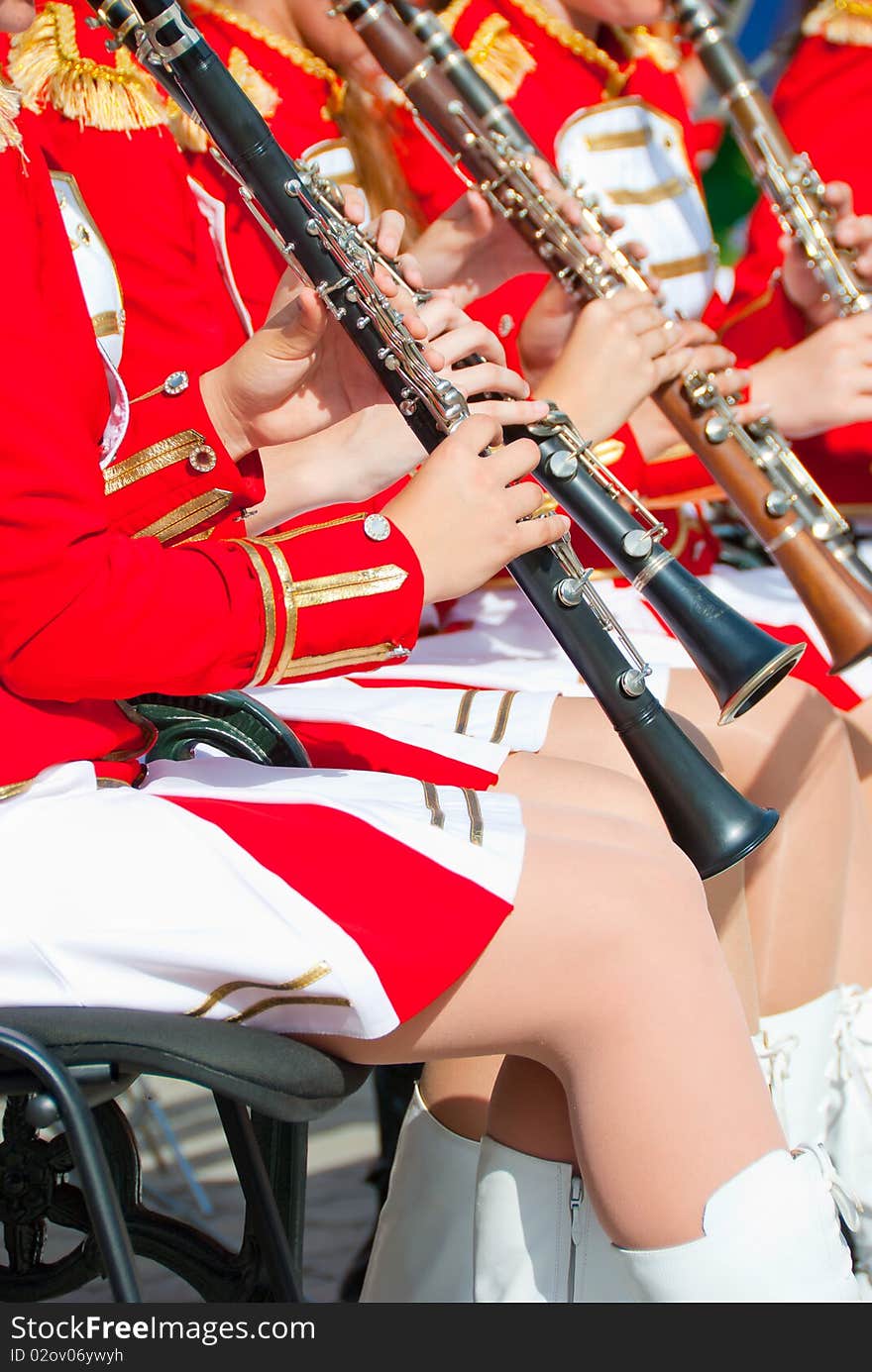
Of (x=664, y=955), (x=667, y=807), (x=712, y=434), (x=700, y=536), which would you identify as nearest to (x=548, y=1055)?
(x=664, y=955)

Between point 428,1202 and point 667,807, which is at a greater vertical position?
point 667,807

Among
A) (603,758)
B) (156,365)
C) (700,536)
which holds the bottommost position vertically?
(700,536)

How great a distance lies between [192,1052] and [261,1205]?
0.72ft

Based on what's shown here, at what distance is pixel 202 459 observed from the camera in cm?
105

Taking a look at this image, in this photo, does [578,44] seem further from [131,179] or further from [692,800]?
[692,800]

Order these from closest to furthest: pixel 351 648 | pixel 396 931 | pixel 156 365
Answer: pixel 396 931
pixel 351 648
pixel 156 365

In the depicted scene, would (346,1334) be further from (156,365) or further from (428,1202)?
(156,365)

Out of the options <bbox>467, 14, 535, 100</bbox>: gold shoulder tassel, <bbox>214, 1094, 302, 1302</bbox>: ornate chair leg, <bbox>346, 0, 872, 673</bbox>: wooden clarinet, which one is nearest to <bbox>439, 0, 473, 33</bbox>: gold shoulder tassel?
<bbox>467, 14, 535, 100</bbox>: gold shoulder tassel

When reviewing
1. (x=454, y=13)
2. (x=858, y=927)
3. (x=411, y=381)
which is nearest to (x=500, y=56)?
(x=454, y=13)

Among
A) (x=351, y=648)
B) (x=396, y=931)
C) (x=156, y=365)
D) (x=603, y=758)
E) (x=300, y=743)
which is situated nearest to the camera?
(x=396, y=931)

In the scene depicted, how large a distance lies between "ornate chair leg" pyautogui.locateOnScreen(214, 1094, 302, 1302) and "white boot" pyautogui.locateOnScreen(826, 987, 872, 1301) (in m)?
0.38

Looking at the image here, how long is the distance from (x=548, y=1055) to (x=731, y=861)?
186 millimetres

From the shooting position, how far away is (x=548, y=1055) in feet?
2.65

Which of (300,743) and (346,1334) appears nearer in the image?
(346,1334)
